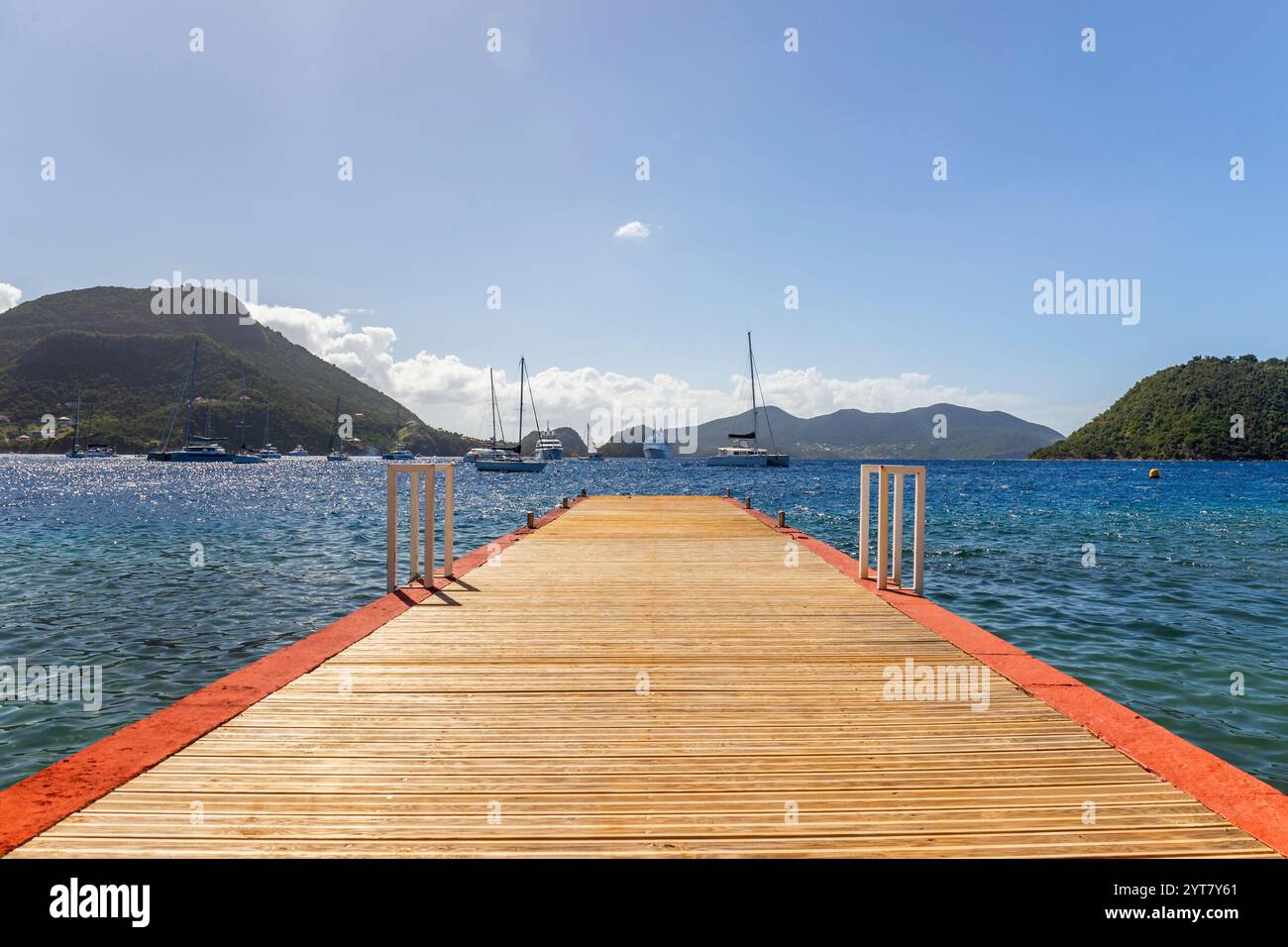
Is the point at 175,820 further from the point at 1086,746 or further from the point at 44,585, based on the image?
the point at 44,585

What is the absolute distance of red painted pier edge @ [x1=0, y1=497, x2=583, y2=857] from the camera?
9.32 feet

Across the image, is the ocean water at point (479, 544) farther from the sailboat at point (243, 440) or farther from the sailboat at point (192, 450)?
the sailboat at point (243, 440)

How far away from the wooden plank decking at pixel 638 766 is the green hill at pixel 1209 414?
144m

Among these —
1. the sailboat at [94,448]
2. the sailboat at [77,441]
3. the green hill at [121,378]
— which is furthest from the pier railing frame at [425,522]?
the sailboat at [94,448]

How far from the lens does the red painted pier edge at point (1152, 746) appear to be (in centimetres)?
289

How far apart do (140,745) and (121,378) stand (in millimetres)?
149801

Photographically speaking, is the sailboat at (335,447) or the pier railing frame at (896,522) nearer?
the pier railing frame at (896,522)

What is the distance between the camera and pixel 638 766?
3420mm

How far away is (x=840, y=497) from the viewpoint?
45.2 metres

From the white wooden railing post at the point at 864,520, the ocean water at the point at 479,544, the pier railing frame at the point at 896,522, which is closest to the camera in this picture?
the ocean water at the point at 479,544

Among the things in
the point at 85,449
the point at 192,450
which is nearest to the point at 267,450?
the point at 192,450
